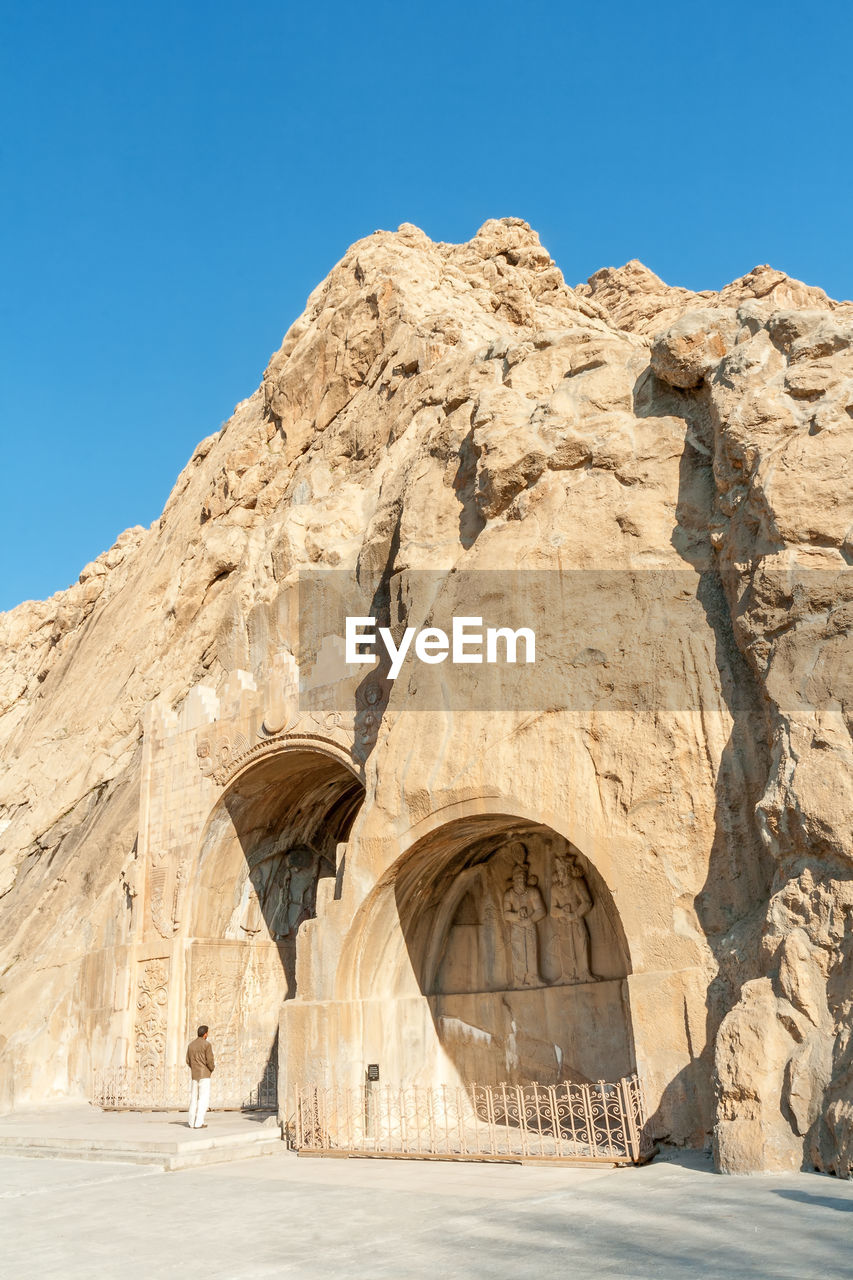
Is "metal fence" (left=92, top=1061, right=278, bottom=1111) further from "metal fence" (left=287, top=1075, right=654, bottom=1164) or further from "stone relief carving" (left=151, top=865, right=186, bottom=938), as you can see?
"metal fence" (left=287, top=1075, right=654, bottom=1164)

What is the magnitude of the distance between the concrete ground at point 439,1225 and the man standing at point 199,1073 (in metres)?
2.28

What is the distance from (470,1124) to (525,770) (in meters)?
5.22

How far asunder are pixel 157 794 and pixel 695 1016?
36.5 feet

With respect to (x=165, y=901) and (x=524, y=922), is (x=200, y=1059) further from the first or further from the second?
(x=165, y=901)

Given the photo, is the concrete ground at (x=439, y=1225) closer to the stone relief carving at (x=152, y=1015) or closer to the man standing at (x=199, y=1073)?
the man standing at (x=199, y=1073)

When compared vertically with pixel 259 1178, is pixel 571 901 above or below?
above

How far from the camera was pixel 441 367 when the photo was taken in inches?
690

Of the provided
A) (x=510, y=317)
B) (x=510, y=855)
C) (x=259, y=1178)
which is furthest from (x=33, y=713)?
(x=259, y=1178)

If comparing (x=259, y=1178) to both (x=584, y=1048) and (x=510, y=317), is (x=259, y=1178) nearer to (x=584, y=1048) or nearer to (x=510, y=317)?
(x=584, y=1048)

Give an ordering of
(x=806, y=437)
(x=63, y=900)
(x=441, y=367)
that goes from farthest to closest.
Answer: (x=63, y=900), (x=441, y=367), (x=806, y=437)

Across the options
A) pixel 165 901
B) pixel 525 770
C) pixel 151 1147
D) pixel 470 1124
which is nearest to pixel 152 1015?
pixel 165 901

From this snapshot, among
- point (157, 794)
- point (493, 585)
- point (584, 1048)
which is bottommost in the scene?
point (584, 1048)

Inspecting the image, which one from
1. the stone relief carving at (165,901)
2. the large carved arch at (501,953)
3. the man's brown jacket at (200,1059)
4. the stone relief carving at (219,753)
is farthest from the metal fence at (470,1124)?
the stone relief carving at (219,753)

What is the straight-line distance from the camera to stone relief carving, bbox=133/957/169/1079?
1662 cm
